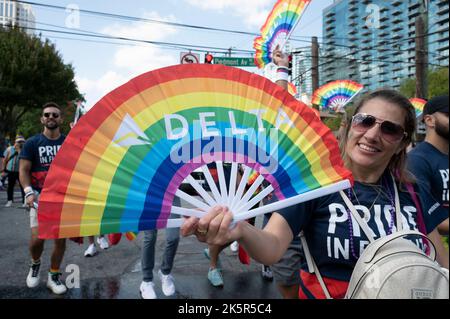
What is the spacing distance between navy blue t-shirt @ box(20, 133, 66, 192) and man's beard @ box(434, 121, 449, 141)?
11.5 feet

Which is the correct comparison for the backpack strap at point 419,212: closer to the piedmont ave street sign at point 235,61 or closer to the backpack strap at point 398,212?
the backpack strap at point 398,212

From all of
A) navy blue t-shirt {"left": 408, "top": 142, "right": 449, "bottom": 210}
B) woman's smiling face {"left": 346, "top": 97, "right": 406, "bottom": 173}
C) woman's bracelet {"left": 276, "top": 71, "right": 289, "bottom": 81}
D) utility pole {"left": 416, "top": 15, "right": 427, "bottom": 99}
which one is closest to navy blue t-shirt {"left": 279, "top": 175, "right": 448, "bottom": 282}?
woman's smiling face {"left": 346, "top": 97, "right": 406, "bottom": 173}

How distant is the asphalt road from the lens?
351cm

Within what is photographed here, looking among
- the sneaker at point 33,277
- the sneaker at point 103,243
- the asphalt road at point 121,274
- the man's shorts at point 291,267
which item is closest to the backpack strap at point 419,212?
the man's shorts at point 291,267

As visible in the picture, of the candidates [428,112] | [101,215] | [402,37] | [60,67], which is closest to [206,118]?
[101,215]

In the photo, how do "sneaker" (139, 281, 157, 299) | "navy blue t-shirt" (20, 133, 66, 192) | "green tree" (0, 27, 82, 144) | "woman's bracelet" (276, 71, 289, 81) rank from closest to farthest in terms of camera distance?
"woman's bracelet" (276, 71, 289, 81), "sneaker" (139, 281, 157, 299), "navy blue t-shirt" (20, 133, 66, 192), "green tree" (0, 27, 82, 144)

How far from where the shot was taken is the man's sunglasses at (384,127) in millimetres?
1464

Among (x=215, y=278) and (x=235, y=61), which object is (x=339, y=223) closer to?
(x=215, y=278)

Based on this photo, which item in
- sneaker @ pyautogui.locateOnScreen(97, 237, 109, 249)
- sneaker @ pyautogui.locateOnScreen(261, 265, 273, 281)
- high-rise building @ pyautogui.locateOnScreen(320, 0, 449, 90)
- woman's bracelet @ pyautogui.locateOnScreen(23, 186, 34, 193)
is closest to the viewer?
woman's bracelet @ pyautogui.locateOnScreen(23, 186, 34, 193)

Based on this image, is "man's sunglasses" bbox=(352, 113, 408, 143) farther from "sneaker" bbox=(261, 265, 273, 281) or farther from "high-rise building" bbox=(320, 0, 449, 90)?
"high-rise building" bbox=(320, 0, 449, 90)

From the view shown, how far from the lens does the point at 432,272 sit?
1.06 metres

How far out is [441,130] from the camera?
7.63 feet

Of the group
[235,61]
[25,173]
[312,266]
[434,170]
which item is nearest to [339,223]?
[312,266]

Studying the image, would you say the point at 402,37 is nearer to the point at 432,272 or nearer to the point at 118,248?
the point at 118,248
